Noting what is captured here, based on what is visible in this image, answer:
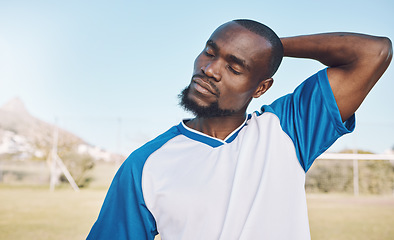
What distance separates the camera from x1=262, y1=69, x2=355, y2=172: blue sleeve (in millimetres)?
1440

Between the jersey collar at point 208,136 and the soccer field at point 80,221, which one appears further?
the soccer field at point 80,221

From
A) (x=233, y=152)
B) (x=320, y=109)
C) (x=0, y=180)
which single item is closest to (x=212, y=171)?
(x=233, y=152)

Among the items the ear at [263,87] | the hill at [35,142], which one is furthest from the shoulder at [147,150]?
the hill at [35,142]

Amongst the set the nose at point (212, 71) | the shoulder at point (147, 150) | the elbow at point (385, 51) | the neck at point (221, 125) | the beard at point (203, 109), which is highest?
the elbow at point (385, 51)

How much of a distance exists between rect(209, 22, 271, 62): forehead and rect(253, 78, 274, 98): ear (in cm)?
11

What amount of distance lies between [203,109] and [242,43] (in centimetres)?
28

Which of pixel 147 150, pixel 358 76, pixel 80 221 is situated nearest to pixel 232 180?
pixel 147 150

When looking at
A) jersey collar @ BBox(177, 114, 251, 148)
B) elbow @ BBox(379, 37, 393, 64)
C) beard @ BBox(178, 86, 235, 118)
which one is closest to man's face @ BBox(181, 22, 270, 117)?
beard @ BBox(178, 86, 235, 118)

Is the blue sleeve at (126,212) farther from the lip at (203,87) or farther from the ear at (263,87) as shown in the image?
the ear at (263,87)

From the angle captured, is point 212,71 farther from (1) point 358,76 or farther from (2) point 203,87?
(1) point 358,76

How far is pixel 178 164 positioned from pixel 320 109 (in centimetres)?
57

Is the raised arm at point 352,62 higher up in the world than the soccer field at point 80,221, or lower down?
higher up

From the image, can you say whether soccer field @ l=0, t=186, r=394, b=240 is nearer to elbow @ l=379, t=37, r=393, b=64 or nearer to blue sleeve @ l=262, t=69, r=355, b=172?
blue sleeve @ l=262, t=69, r=355, b=172

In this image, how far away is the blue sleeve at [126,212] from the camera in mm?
1369
